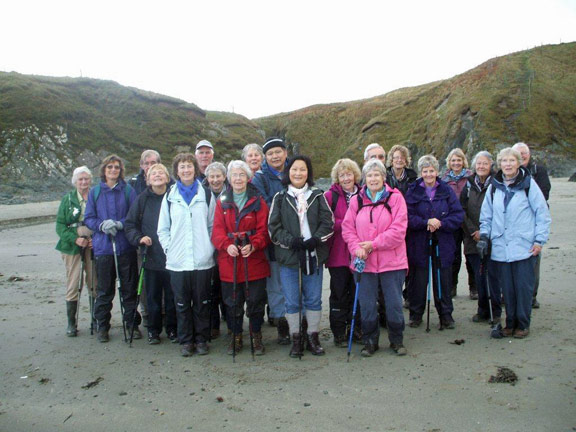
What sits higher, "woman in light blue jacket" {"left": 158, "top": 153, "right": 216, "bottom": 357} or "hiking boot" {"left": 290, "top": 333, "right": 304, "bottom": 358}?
"woman in light blue jacket" {"left": 158, "top": 153, "right": 216, "bottom": 357}

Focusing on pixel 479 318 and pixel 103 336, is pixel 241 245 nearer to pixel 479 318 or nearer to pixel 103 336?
pixel 103 336

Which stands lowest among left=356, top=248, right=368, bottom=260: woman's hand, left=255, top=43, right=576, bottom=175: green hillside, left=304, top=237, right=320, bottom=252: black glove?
left=356, top=248, right=368, bottom=260: woman's hand

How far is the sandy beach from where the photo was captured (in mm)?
3969

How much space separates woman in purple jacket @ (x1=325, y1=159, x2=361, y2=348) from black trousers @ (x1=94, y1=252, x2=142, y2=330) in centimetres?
266

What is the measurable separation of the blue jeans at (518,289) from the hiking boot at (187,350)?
3896mm

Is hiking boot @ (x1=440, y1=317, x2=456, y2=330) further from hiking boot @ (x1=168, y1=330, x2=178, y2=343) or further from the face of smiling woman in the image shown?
hiking boot @ (x1=168, y1=330, x2=178, y2=343)

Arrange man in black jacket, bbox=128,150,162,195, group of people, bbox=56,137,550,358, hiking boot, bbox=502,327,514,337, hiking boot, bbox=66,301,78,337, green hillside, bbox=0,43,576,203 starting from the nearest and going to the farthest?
group of people, bbox=56,137,550,358
hiking boot, bbox=502,327,514,337
hiking boot, bbox=66,301,78,337
man in black jacket, bbox=128,150,162,195
green hillside, bbox=0,43,576,203

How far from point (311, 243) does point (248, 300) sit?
3.53 feet

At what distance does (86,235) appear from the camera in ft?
21.0

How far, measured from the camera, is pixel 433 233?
636 centimetres

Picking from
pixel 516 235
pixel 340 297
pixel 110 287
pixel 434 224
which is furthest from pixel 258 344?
pixel 516 235

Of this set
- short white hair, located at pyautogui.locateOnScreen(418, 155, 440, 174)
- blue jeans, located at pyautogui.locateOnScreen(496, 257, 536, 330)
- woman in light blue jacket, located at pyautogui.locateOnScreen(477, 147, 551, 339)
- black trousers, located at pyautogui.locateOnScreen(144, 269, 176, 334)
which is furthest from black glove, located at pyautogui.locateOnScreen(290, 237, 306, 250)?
blue jeans, located at pyautogui.locateOnScreen(496, 257, 536, 330)

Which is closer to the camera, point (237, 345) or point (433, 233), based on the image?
point (237, 345)

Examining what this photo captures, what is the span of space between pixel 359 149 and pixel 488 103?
20134 mm
